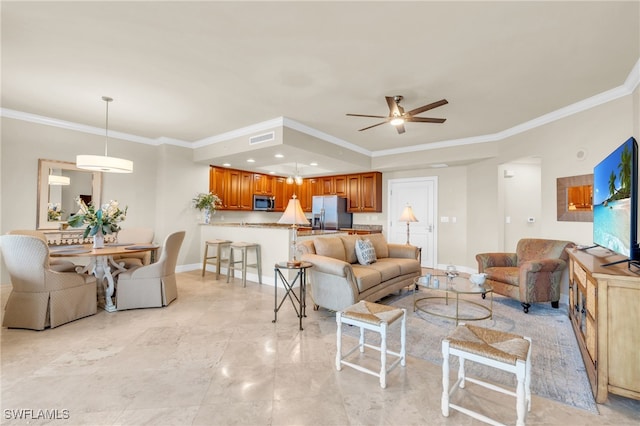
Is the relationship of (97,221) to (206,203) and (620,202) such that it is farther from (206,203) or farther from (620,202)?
(620,202)

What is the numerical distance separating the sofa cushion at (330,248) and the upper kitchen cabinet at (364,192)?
3.29 m

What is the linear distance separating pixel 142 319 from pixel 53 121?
367 cm

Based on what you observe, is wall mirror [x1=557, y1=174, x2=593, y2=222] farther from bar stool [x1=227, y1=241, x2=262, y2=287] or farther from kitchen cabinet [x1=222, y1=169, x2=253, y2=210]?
kitchen cabinet [x1=222, y1=169, x2=253, y2=210]

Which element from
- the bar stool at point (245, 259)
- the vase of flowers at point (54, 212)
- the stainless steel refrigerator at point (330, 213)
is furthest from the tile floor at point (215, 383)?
the stainless steel refrigerator at point (330, 213)

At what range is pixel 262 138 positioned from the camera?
467 cm

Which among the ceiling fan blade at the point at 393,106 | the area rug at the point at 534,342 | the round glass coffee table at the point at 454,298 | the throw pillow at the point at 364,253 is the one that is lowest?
the area rug at the point at 534,342

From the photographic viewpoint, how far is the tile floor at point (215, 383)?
1.72m

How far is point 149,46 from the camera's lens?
258 cm

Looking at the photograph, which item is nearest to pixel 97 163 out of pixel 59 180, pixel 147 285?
pixel 147 285

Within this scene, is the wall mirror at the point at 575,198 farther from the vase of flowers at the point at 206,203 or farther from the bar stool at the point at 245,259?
the vase of flowers at the point at 206,203

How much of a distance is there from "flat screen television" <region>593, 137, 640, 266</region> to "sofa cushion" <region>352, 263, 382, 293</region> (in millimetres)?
2000

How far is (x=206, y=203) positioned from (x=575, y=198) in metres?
6.08

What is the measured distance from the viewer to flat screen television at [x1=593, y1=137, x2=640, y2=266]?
1947 mm

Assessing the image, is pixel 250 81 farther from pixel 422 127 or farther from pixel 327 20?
pixel 422 127
